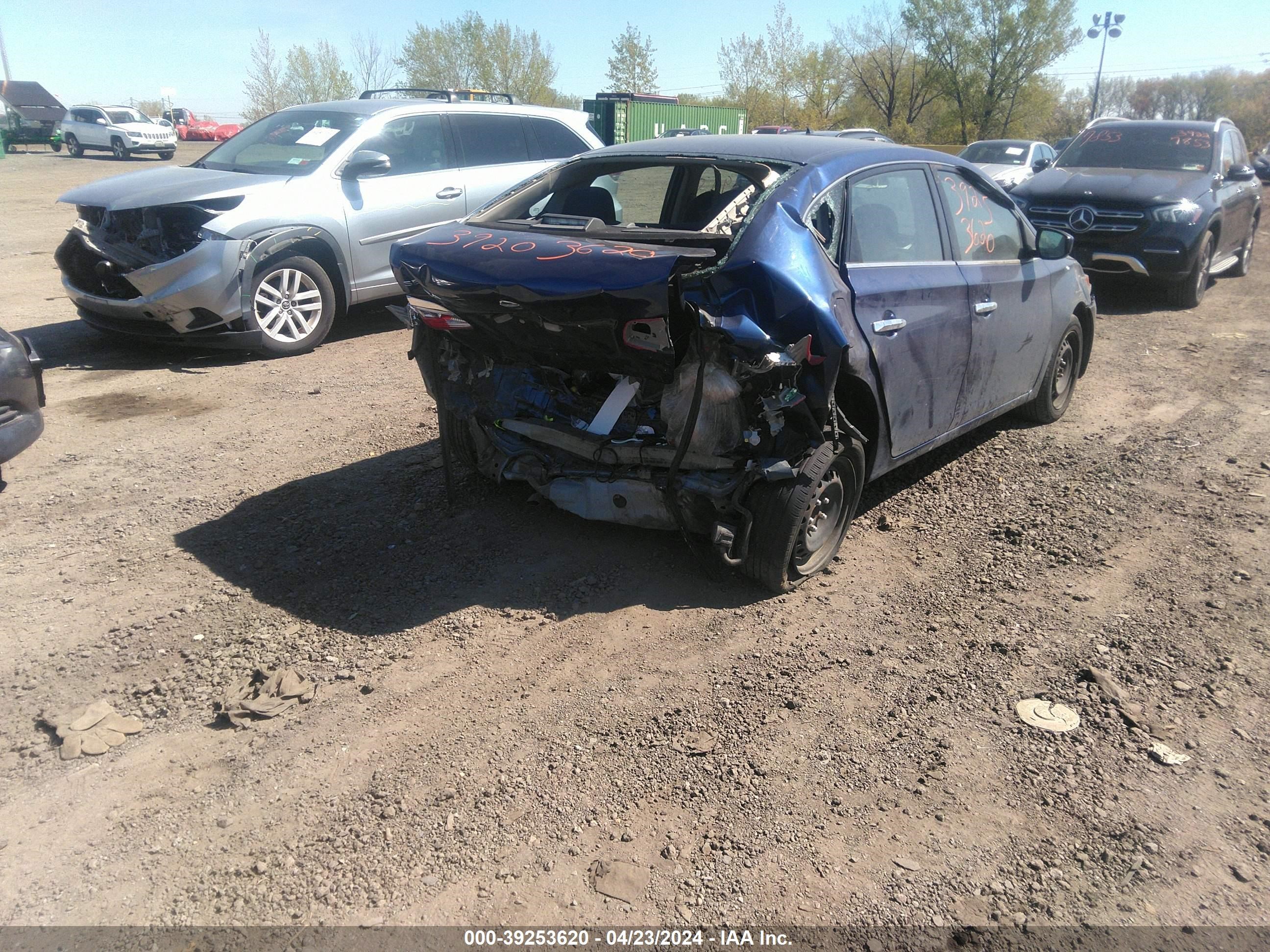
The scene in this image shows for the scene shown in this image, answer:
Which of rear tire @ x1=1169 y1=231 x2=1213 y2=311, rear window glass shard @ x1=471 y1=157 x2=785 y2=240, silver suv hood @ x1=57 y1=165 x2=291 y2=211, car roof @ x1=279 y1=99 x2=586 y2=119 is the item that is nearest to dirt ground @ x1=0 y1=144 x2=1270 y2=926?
rear window glass shard @ x1=471 y1=157 x2=785 y2=240

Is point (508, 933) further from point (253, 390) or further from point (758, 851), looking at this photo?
point (253, 390)

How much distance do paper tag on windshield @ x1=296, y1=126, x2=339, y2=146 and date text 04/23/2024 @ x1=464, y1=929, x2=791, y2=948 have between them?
742cm

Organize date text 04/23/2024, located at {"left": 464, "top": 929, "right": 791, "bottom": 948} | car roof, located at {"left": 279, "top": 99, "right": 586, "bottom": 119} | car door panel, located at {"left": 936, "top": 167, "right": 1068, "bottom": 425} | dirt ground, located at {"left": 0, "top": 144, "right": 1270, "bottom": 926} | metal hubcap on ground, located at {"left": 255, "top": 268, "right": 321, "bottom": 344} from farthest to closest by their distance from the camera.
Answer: car roof, located at {"left": 279, "top": 99, "right": 586, "bottom": 119}, metal hubcap on ground, located at {"left": 255, "top": 268, "right": 321, "bottom": 344}, car door panel, located at {"left": 936, "top": 167, "right": 1068, "bottom": 425}, dirt ground, located at {"left": 0, "top": 144, "right": 1270, "bottom": 926}, date text 04/23/2024, located at {"left": 464, "top": 929, "right": 791, "bottom": 948}

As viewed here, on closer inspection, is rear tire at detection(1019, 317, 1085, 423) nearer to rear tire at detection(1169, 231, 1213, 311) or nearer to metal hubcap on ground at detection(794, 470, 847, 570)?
metal hubcap on ground at detection(794, 470, 847, 570)

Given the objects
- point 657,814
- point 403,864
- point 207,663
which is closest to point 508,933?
point 403,864

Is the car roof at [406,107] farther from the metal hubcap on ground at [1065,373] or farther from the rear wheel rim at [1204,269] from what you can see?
the rear wheel rim at [1204,269]

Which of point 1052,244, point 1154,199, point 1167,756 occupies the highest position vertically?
point 1052,244

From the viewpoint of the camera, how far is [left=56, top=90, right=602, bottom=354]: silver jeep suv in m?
7.11

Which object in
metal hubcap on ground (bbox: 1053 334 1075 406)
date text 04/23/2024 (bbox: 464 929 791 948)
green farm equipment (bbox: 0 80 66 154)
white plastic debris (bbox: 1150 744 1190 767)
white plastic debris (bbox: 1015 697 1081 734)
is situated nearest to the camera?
date text 04/23/2024 (bbox: 464 929 791 948)

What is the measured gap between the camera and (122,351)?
25.6 ft

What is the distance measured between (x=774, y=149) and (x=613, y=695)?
8.40 feet

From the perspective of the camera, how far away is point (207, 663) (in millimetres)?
3535

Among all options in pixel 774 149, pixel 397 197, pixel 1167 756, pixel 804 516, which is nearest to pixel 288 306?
pixel 397 197

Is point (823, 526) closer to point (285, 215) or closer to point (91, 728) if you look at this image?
point (91, 728)
